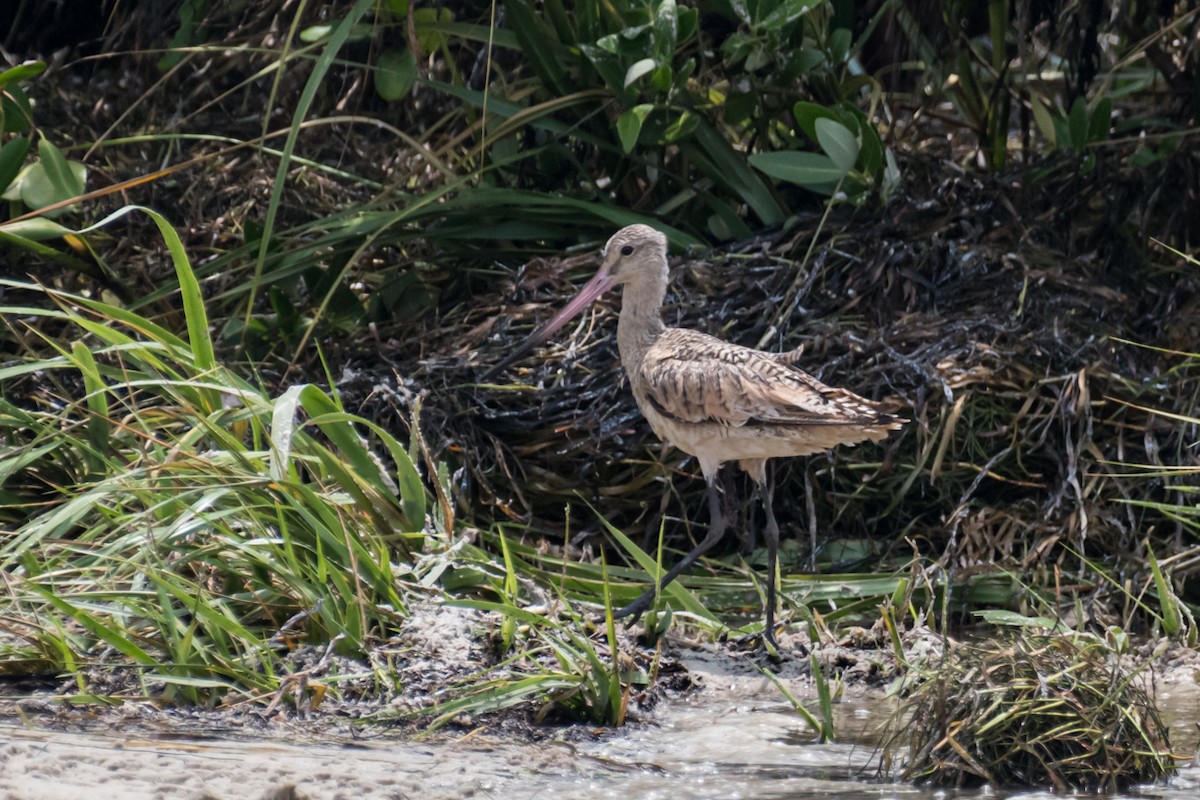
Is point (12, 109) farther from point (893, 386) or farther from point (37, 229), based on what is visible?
point (893, 386)

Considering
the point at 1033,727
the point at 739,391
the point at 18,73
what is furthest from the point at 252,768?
the point at 18,73

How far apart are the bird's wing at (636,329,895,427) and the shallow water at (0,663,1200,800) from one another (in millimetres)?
787

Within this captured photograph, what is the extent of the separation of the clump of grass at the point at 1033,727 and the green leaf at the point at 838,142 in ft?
8.22

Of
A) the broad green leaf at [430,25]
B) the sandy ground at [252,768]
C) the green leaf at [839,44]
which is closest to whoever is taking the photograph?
the sandy ground at [252,768]

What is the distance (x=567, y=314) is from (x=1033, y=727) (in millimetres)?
2382

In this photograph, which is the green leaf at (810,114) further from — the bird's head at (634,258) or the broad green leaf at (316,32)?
the broad green leaf at (316,32)

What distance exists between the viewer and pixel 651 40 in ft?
18.2

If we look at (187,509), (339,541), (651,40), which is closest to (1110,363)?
(651,40)

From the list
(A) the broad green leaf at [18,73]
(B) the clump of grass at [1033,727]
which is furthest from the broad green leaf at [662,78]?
(B) the clump of grass at [1033,727]

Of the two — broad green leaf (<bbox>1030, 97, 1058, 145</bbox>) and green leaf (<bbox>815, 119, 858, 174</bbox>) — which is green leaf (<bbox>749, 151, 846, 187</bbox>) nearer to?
green leaf (<bbox>815, 119, 858, 174</bbox>)

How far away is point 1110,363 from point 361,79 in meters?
3.33

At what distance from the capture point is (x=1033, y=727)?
11.2 ft

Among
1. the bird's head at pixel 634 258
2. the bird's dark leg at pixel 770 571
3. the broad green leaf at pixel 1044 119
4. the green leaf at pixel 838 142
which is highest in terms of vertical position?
the green leaf at pixel 838 142

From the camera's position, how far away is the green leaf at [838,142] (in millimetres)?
5504
